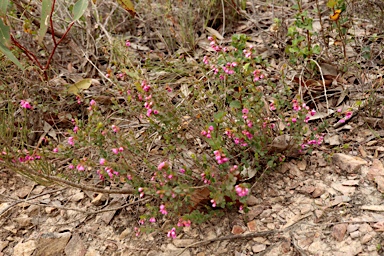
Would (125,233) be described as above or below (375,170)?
below

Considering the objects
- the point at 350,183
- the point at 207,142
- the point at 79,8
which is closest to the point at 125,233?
the point at 207,142

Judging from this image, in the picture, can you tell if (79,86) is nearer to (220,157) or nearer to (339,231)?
(220,157)

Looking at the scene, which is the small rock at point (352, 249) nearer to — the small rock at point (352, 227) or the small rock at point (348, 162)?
the small rock at point (352, 227)

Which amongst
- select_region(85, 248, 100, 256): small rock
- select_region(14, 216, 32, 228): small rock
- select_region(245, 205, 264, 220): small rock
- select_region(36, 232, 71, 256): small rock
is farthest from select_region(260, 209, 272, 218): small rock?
select_region(14, 216, 32, 228): small rock

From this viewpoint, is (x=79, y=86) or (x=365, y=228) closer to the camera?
(x=365, y=228)

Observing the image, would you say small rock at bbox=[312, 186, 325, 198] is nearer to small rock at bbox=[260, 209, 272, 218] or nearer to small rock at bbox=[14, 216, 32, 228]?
small rock at bbox=[260, 209, 272, 218]

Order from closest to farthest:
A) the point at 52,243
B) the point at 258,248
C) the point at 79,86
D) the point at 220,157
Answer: the point at 220,157 → the point at 258,248 → the point at 52,243 → the point at 79,86

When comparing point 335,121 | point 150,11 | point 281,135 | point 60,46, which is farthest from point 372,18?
point 60,46

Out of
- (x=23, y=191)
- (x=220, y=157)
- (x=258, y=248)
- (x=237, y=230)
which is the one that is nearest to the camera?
(x=220, y=157)
